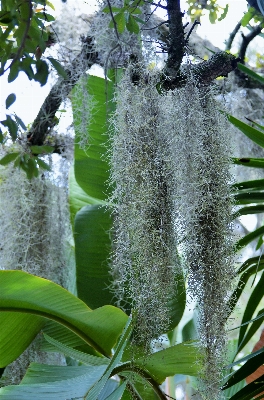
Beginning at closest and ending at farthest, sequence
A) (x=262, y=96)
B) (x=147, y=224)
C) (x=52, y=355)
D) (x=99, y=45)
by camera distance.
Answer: (x=147, y=224)
(x=99, y=45)
(x=52, y=355)
(x=262, y=96)

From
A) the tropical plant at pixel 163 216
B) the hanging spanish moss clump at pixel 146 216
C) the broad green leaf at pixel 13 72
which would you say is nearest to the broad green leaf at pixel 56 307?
the tropical plant at pixel 163 216

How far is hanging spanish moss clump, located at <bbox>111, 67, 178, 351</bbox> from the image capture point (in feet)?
2.73

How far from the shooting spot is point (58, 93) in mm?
1511

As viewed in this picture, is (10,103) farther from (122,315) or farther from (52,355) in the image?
(52,355)

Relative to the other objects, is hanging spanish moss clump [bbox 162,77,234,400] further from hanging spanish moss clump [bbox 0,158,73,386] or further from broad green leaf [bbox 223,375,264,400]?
hanging spanish moss clump [bbox 0,158,73,386]

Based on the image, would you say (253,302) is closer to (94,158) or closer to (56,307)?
(56,307)

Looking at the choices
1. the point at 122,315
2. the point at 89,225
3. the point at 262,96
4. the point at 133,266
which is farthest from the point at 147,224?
the point at 262,96

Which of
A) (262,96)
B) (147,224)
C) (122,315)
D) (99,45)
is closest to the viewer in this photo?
(147,224)

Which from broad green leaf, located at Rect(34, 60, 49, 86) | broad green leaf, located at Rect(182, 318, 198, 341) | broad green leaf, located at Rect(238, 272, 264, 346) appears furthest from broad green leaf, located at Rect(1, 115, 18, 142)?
broad green leaf, located at Rect(182, 318, 198, 341)

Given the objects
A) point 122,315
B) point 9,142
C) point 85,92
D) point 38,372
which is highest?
point 85,92

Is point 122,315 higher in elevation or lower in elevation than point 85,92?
lower

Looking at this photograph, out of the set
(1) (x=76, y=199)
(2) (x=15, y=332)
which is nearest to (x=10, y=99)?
(2) (x=15, y=332)

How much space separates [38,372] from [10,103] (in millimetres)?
511

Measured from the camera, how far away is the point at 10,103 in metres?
1.04
